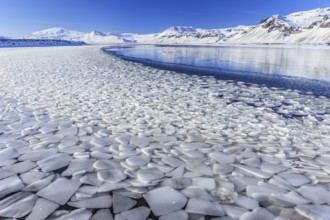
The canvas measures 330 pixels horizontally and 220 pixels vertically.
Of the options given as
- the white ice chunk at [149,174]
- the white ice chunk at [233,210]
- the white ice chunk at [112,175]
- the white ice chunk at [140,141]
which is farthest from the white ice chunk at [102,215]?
the white ice chunk at [140,141]

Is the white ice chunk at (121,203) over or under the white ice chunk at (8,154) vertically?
under

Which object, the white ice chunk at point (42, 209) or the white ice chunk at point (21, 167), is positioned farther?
the white ice chunk at point (21, 167)

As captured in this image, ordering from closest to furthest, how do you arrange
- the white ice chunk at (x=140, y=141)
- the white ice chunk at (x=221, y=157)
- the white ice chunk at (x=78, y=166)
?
the white ice chunk at (x=78, y=166)
the white ice chunk at (x=221, y=157)
the white ice chunk at (x=140, y=141)

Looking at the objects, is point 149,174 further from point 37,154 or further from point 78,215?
point 37,154

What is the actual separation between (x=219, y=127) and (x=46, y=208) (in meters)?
3.38

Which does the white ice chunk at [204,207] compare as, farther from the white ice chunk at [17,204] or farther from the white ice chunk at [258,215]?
the white ice chunk at [17,204]

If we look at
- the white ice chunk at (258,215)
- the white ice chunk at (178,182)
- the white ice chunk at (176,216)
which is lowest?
the white ice chunk at (176,216)

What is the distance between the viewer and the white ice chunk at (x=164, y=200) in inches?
108

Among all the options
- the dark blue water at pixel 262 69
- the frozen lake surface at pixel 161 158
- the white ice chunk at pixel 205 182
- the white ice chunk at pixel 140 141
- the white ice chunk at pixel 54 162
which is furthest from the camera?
the dark blue water at pixel 262 69

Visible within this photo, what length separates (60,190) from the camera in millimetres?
2984

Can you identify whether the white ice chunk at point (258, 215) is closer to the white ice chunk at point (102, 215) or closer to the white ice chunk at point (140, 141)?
the white ice chunk at point (102, 215)

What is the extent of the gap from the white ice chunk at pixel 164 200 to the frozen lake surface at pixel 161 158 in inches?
0.4

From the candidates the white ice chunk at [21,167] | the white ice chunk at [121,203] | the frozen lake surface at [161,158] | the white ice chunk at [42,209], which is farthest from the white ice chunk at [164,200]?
the white ice chunk at [21,167]

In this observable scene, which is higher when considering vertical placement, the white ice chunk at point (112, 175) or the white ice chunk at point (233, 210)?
the white ice chunk at point (112, 175)
